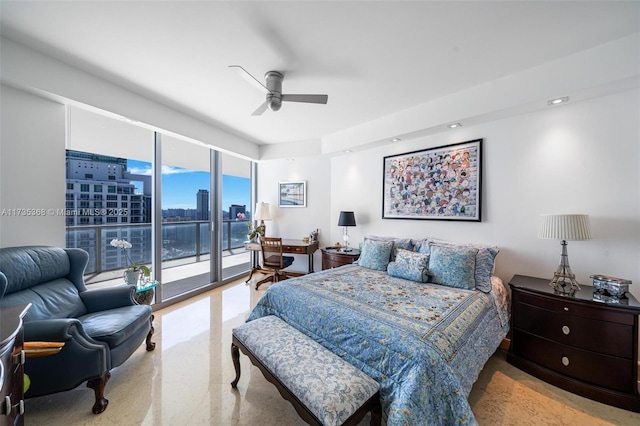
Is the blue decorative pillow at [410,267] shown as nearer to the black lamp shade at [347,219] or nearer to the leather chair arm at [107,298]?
the black lamp shade at [347,219]

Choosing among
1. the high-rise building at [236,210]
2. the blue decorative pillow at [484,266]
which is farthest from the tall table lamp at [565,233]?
the high-rise building at [236,210]

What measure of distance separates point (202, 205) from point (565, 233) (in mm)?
4699

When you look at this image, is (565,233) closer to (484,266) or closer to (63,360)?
(484,266)

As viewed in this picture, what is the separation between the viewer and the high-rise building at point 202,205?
425 cm

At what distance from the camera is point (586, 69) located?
201 centimetres

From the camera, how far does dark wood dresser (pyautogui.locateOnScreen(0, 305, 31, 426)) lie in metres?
0.94

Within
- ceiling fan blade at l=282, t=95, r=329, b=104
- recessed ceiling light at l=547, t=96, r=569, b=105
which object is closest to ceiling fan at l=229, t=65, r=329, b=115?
ceiling fan blade at l=282, t=95, r=329, b=104

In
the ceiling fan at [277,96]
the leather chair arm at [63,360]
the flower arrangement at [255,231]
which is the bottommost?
the leather chair arm at [63,360]

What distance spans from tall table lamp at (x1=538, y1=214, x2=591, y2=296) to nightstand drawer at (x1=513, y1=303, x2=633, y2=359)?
8.5 inches

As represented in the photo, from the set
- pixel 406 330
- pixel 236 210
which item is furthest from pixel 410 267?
pixel 236 210

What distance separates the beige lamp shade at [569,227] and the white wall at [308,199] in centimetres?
291

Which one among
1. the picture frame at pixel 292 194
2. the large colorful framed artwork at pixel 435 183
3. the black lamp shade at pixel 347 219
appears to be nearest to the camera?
the large colorful framed artwork at pixel 435 183

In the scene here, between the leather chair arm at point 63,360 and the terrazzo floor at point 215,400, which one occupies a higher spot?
the leather chair arm at point 63,360

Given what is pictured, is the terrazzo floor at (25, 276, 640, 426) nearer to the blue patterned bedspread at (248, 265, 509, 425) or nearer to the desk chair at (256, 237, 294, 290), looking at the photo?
the blue patterned bedspread at (248, 265, 509, 425)
